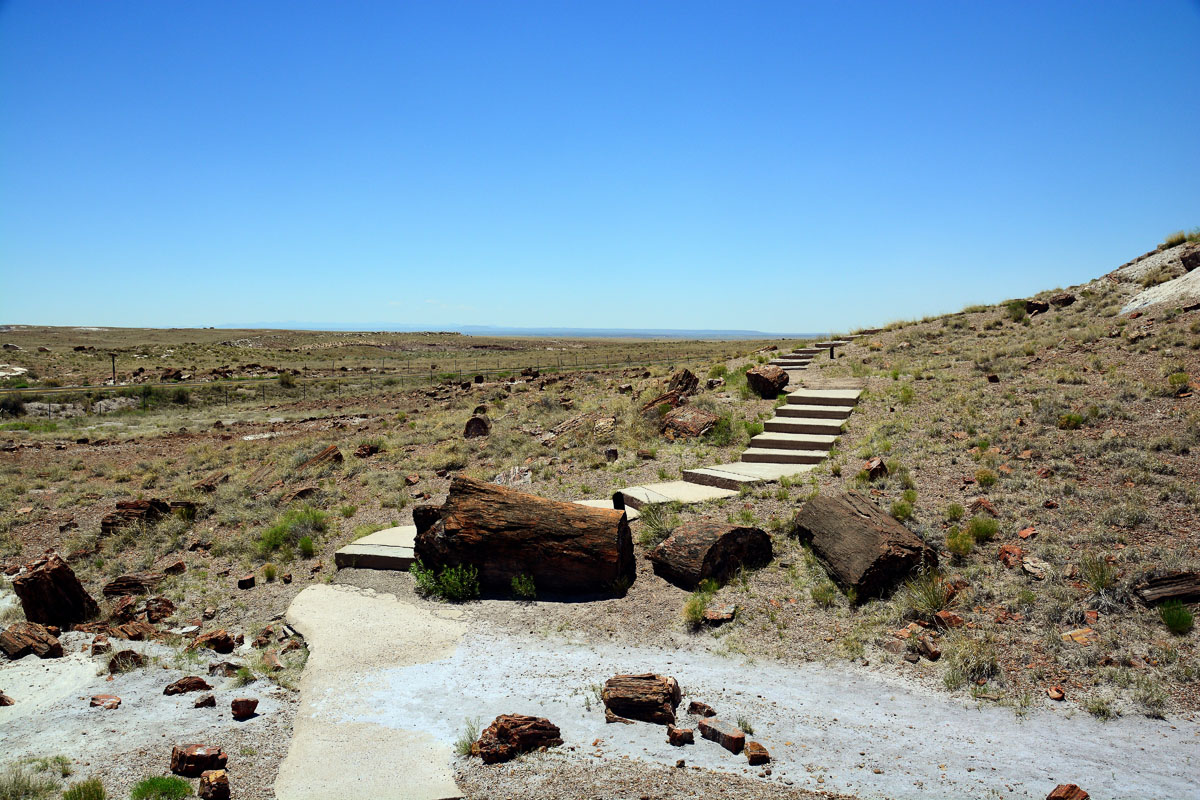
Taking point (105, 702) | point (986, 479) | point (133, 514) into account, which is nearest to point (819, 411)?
point (986, 479)

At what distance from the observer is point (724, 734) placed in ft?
18.4

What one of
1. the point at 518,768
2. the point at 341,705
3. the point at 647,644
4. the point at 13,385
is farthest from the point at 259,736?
the point at 13,385

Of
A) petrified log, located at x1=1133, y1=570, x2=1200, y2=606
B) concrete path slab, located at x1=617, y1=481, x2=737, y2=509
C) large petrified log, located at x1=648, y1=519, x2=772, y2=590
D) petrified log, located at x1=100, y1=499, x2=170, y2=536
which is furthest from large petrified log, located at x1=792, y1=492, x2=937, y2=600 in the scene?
petrified log, located at x1=100, y1=499, x2=170, y2=536

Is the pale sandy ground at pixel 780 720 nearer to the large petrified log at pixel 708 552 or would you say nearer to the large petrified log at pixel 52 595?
the large petrified log at pixel 708 552

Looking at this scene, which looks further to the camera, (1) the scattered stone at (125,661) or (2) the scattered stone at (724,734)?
(1) the scattered stone at (125,661)

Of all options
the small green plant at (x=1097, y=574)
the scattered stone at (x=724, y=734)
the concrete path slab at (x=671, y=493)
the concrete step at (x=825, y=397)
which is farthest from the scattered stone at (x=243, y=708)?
the concrete step at (x=825, y=397)

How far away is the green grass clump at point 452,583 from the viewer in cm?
913

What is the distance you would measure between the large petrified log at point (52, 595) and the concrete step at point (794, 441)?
36.4 feet

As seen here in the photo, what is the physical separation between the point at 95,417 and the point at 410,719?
115 feet

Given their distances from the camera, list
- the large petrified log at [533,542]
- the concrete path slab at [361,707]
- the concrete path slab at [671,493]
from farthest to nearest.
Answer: the concrete path slab at [671,493]
the large petrified log at [533,542]
the concrete path slab at [361,707]

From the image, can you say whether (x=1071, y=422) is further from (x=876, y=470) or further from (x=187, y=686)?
(x=187, y=686)

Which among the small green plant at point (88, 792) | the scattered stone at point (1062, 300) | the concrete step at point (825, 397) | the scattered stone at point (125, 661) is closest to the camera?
the small green plant at point (88, 792)

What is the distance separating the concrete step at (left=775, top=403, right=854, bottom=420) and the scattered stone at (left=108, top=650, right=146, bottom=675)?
11.8 metres

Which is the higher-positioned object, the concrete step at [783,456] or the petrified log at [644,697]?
the concrete step at [783,456]
